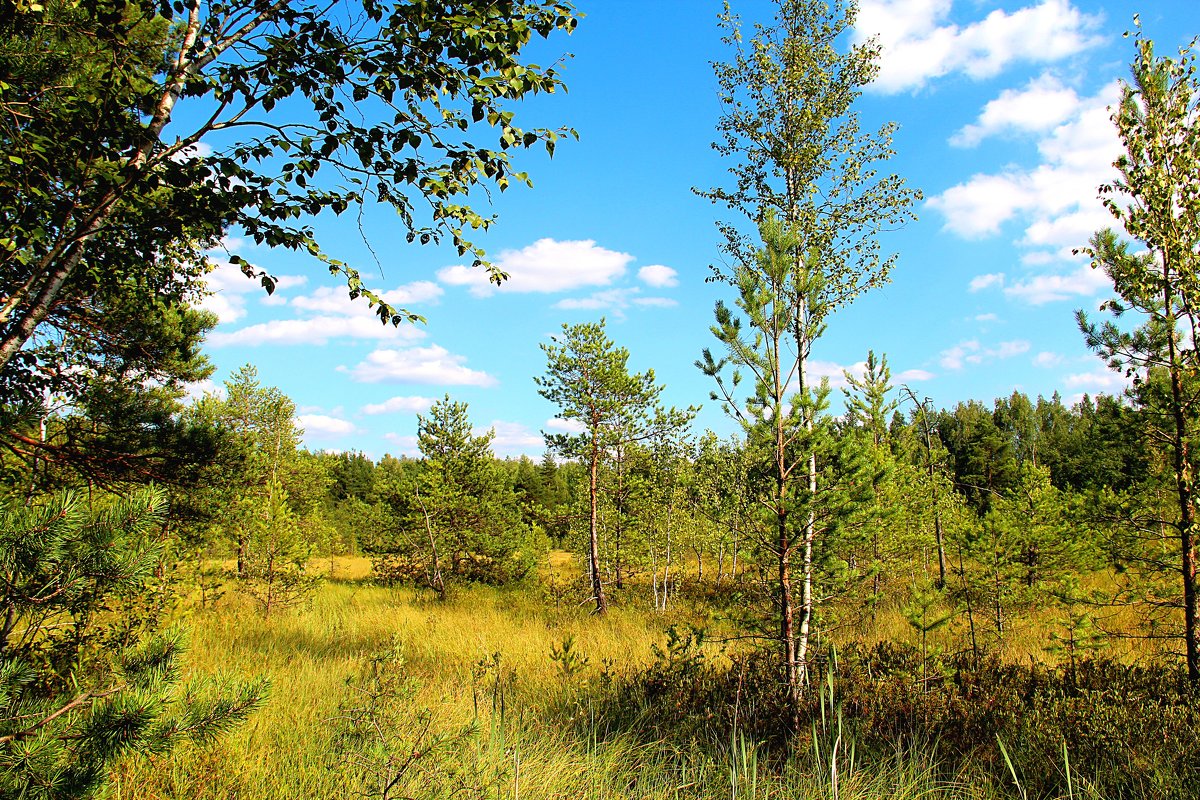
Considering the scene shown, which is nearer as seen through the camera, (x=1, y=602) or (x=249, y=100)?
(x=1, y=602)

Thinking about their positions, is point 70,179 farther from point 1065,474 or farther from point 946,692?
point 1065,474

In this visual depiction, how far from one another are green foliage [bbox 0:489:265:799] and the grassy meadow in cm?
16

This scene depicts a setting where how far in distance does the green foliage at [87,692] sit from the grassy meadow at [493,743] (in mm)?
160

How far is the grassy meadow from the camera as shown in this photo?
367cm

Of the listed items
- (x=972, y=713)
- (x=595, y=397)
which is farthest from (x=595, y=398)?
(x=972, y=713)

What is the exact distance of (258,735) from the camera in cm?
471

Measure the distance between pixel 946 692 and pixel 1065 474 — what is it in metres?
43.2

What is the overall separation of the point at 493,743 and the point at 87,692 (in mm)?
2640

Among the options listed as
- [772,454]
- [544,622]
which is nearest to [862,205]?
[772,454]

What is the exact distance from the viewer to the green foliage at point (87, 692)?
2045 millimetres

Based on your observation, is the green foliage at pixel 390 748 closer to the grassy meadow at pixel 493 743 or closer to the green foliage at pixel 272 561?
the grassy meadow at pixel 493 743

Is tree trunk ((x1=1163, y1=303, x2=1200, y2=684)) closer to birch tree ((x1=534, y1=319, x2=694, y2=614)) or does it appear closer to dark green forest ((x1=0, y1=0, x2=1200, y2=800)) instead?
dark green forest ((x1=0, y1=0, x2=1200, y2=800))

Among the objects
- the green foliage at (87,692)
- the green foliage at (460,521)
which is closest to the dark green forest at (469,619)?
the green foliage at (87,692)

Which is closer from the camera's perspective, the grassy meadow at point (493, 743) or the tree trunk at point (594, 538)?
the grassy meadow at point (493, 743)
